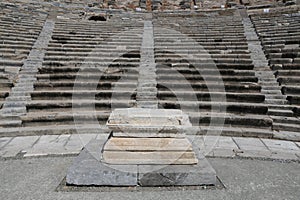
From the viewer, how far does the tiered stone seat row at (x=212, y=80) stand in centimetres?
486

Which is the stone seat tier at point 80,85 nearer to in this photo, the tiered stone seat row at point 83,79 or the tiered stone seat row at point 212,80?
the tiered stone seat row at point 83,79

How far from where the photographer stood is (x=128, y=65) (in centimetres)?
674

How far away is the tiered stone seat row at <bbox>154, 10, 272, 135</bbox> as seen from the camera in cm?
486

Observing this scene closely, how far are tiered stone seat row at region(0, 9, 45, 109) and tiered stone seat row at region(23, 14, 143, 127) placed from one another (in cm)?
71

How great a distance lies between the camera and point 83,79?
5957 millimetres

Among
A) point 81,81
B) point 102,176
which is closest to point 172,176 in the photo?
point 102,176

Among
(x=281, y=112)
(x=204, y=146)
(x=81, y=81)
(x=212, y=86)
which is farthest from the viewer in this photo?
(x=81, y=81)

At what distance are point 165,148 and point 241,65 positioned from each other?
187 inches

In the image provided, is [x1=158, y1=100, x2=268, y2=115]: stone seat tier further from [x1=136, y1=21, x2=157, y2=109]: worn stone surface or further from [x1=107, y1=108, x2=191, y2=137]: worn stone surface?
[x1=107, y1=108, x2=191, y2=137]: worn stone surface

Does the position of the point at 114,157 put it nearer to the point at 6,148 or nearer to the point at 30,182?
the point at 30,182

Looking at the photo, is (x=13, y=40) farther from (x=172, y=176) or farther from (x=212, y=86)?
(x=172, y=176)

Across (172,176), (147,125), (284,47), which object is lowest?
(172,176)

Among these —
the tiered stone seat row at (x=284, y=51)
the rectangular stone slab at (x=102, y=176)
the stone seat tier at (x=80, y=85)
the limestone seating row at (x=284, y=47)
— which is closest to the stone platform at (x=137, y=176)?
the rectangular stone slab at (x=102, y=176)

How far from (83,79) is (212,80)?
3474 mm
